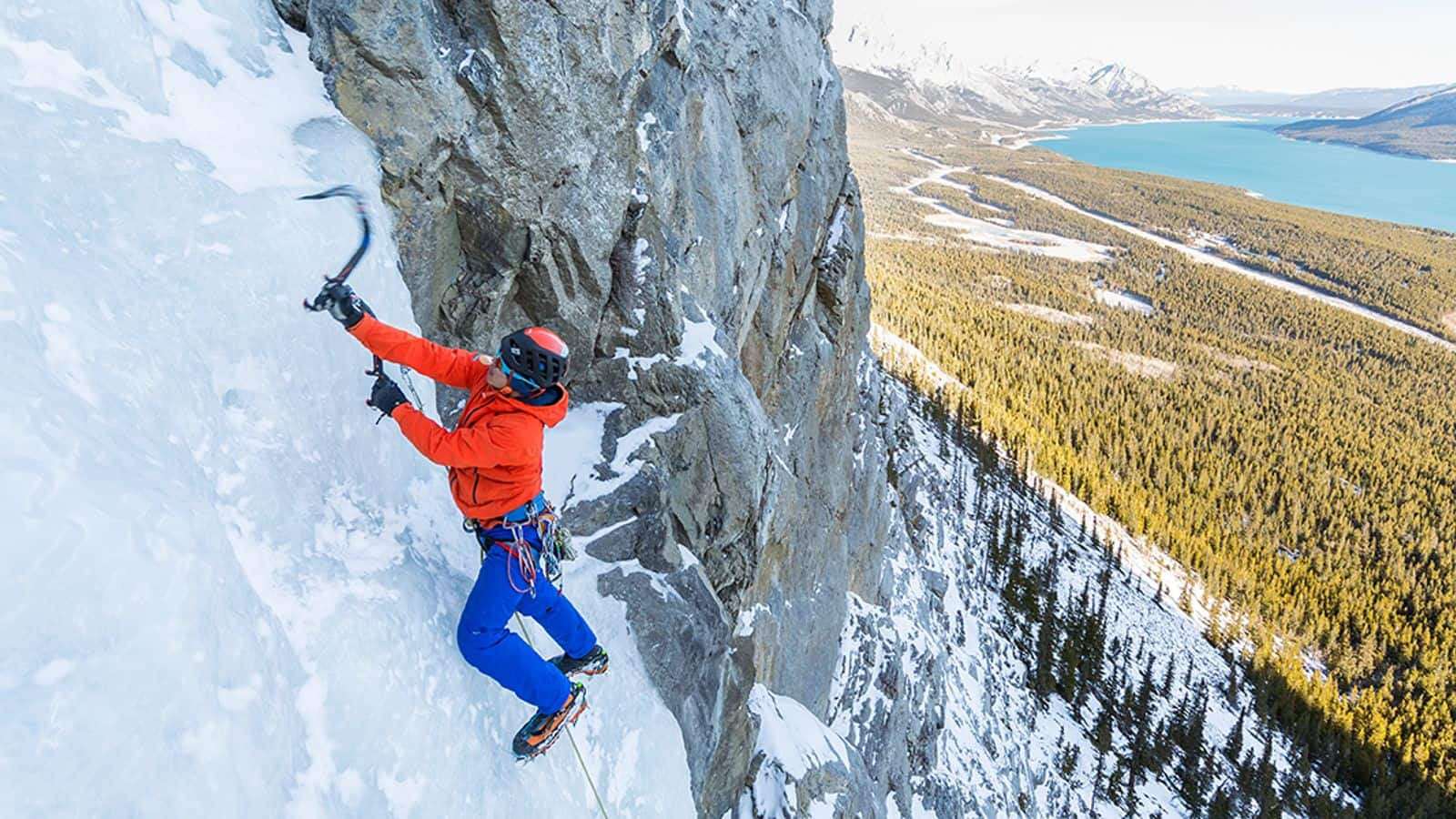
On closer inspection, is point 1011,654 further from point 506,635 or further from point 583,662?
point 506,635

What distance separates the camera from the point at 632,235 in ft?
31.9

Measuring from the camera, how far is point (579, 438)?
9258mm

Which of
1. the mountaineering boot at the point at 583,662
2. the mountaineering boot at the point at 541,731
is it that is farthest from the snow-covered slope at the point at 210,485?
the mountaineering boot at the point at 583,662

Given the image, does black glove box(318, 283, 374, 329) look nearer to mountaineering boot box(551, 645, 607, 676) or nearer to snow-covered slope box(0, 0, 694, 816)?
snow-covered slope box(0, 0, 694, 816)

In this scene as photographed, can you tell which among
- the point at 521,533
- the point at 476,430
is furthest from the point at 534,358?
the point at 521,533

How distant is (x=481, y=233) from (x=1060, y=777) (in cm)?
4704

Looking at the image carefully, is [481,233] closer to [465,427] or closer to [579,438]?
[579,438]

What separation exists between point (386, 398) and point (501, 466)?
0.94 m

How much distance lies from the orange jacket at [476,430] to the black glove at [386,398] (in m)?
0.14

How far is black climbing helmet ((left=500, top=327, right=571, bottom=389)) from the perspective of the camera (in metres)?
5.10

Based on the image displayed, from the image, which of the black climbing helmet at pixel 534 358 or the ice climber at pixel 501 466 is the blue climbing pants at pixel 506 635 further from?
the black climbing helmet at pixel 534 358

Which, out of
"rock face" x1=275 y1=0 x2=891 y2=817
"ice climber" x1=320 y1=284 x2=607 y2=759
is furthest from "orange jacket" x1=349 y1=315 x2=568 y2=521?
"rock face" x1=275 y1=0 x2=891 y2=817

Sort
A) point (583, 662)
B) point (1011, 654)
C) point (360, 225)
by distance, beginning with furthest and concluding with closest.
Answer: point (1011, 654), point (360, 225), point (583, 662)

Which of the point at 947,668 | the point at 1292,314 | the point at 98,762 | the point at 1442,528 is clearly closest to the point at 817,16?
the point at 98,762
